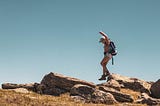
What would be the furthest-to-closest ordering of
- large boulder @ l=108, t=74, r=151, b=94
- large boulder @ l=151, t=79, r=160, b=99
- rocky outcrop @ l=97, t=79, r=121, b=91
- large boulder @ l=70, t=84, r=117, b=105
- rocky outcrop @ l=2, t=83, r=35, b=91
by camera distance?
large boulder @ l=108, t=74, r=151, b=94, rocky outcrop @ l=97, t=79, r=121, b=91, large boulder @ l=151, t=79, r=160, b=99, rocky outcrop @ l=2, t=83, r=35, b=91, large boulder @ l=70, t=84, r=117, b=105

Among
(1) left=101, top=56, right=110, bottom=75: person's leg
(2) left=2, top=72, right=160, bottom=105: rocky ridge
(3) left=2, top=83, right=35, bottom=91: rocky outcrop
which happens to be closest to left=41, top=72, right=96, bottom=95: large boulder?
(2) left=2, top=72, right=160, bottom=105: rocky ridge

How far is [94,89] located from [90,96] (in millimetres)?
942

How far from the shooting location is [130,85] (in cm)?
4050

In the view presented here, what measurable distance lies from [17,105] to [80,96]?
345 inches

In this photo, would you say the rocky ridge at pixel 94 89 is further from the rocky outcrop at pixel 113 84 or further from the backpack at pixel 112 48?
the backpack at pixel 112 48

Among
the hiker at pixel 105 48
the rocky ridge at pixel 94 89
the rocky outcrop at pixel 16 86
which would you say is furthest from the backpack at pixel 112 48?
the rocky outcrop at pixel 16 86

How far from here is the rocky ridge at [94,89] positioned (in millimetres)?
29406

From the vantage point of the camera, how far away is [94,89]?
98.7 ft

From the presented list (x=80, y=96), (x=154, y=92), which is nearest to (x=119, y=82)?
(x=154, y=92)

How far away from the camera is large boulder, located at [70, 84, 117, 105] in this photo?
2885 centimetres

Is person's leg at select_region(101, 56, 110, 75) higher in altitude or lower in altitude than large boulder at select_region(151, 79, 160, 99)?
higher

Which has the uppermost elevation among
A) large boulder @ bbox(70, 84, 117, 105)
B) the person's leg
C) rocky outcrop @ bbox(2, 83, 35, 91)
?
the person's leg

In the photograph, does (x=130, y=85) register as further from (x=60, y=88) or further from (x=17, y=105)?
(x=17, y=105)

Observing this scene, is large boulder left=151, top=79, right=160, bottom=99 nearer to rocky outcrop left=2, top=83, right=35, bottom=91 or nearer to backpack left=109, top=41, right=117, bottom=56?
backpack left=109, top=41, right=117, bottom=56
